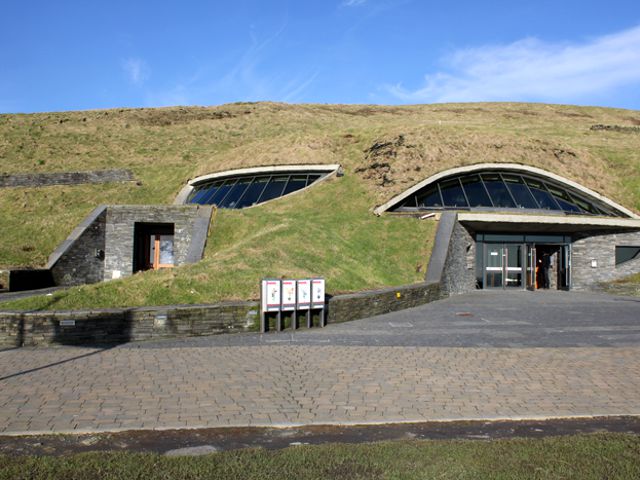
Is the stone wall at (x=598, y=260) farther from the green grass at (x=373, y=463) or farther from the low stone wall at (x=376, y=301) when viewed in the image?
the green grass at (x=373, y=463)

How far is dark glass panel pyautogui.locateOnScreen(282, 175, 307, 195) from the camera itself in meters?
30.4

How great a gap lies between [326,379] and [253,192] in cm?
2322

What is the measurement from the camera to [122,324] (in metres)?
11.7

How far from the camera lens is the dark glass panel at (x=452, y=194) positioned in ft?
87.4

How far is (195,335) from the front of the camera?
40.6ft

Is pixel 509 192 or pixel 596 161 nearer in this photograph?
pixel 509 192

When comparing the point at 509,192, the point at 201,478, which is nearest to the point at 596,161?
the point at 509,192

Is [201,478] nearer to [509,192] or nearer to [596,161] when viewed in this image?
[509,192]

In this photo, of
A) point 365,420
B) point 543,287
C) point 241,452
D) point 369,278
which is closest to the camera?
point 241,452

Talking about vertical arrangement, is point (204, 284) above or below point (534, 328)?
above

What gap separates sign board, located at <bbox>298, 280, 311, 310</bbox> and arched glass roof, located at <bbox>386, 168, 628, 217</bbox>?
14.1 metres

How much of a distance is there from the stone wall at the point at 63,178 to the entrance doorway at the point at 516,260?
26.7 metres

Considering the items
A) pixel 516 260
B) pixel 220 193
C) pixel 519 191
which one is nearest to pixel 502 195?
pixel 519 191

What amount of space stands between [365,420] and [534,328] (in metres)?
9.43
